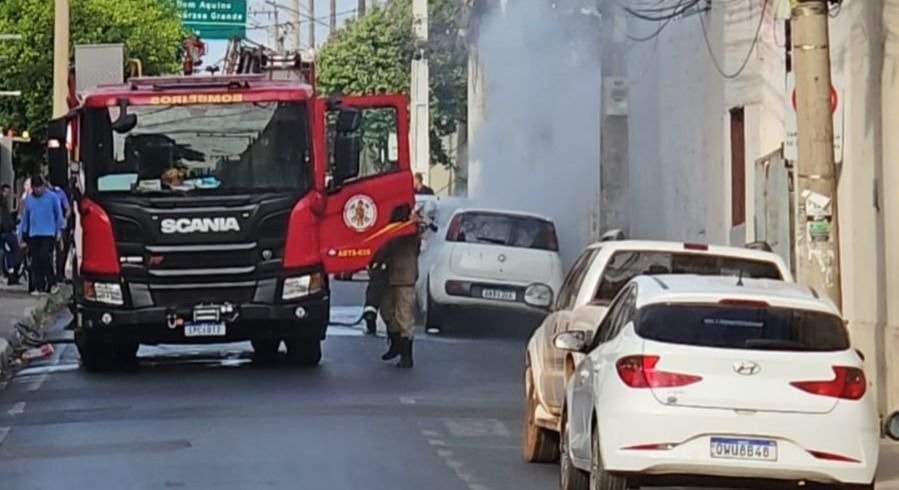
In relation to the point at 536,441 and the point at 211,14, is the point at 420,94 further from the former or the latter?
the point at 536,441

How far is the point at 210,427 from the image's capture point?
14.9 meters

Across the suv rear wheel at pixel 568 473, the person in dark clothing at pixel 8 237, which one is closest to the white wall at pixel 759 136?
the suv rear wheel at pixel 568 473

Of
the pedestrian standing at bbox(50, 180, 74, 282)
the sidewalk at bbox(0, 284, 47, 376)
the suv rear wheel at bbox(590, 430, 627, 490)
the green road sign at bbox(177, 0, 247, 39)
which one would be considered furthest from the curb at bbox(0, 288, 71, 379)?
the green road sign at bbox(177, 0, 247, 39)

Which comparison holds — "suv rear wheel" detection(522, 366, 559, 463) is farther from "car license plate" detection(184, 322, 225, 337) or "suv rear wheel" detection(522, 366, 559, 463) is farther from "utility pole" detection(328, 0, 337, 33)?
"utility pole" detection(328, 0, 337, 33)

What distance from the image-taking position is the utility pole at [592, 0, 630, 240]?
2558cm

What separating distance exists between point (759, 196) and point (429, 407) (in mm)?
5558

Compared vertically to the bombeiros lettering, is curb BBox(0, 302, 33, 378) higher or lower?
lower

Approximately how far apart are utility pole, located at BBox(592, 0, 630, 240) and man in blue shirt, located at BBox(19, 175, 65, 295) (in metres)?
8.42

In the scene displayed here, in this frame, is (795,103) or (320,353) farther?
(320,353)

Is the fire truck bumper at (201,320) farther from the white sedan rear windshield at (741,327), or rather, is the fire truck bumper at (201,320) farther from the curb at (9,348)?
the white sedan rear windshield at (741,327)

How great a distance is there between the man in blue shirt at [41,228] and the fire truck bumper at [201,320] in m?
9.57

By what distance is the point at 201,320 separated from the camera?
18938 mm

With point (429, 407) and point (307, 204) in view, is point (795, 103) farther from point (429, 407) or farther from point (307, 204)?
point (307, 204)

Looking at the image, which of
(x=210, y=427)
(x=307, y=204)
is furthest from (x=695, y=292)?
(x=307, y=204)
